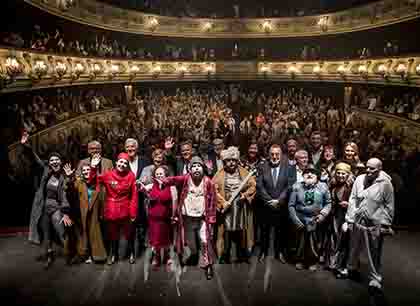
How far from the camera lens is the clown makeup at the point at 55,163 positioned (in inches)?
320

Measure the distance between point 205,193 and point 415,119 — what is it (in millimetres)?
13747

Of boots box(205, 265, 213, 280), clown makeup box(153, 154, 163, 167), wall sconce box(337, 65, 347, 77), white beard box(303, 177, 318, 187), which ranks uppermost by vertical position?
wall sconce box(337, 65, 347, 77)

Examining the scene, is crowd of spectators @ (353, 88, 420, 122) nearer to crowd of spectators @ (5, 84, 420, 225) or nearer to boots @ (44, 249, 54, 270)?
crowd of spectators @ (5, 84, 420, 225)

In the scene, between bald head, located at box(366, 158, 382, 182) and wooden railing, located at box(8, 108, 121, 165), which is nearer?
bald head, located at box(366, 158, 382, 182)

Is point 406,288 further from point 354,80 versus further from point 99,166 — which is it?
point 354,80

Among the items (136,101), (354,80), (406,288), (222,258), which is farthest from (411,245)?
(136,101)

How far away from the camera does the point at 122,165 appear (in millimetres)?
7805

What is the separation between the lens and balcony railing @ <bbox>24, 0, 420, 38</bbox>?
76.1 feet

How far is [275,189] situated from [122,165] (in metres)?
3.31

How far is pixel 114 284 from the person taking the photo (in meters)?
7.73

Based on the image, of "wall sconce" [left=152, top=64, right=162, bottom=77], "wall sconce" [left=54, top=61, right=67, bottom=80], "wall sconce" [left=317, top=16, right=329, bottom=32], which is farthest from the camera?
"wall sconce" [left=317, top=16, right=329, bottom=32]

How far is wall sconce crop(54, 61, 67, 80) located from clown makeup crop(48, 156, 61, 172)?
36.1ft

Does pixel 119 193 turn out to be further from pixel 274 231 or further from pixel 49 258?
pixel 274 231

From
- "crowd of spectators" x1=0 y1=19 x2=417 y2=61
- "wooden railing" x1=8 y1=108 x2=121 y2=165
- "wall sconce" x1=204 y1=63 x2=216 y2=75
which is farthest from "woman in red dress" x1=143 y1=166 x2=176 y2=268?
Answer: "wall sconce" x1=204 y1=63 x2=216 y2=75
